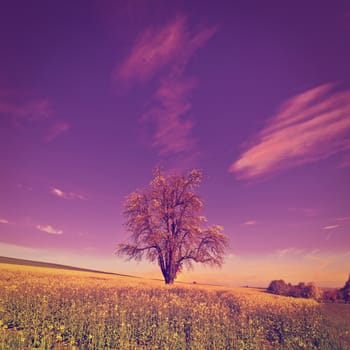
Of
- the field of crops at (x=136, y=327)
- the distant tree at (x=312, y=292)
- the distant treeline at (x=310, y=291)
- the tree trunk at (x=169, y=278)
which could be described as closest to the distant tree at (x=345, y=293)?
the distant treeline at (x=310, y=291)

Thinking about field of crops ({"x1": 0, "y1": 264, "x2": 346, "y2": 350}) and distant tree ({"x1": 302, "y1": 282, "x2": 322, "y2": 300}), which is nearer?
field of crops ({"x1": 0, "y1": 264, "x2": 346, "y2": 350})

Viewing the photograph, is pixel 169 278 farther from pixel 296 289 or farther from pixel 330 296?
pixel 330 296

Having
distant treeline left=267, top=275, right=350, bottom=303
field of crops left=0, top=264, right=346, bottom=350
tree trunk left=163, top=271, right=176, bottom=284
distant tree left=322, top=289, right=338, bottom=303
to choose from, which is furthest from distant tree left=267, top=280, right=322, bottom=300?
field of crops left=0, top=264, right=346, bottom=350

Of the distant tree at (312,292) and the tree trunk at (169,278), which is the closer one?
the tree trunk at (169,278)

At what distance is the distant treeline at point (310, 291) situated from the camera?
3005cm

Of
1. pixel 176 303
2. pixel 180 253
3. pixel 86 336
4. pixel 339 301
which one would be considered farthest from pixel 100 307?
pixel 339 301

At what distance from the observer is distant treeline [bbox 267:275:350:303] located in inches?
1183

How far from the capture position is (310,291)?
32.8 m

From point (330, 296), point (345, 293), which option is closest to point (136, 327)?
point (345, 293)

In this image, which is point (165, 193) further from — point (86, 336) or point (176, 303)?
point (86, 336)

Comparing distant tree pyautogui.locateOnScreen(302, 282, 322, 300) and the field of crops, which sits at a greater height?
distant tree pyautogui.locateOnScreen(302, 282, 322, 300)

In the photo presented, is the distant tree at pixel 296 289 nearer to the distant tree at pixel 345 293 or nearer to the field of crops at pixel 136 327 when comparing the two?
the distant tree at pixel 345 293

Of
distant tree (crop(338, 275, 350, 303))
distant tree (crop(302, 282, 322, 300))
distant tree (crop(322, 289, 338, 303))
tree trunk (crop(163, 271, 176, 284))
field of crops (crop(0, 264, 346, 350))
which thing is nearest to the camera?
field of crops (crop(0, 264, 346, 350))

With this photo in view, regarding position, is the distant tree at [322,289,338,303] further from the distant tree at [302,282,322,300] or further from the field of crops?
the field of crops
